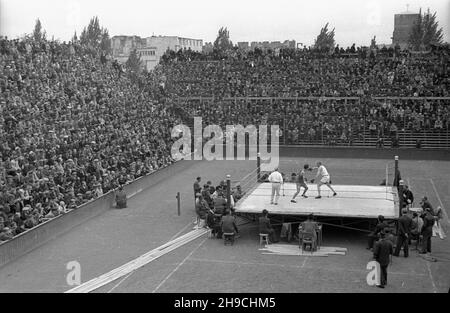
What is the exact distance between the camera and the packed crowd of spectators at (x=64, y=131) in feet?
75.2

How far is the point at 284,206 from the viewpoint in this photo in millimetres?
22562

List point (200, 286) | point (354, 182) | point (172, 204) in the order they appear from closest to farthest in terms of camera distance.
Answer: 1. point (200, 286)
2. point (172, 204)
3. point (354, 182)

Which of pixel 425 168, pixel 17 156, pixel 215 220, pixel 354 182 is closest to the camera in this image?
pixel 215 220

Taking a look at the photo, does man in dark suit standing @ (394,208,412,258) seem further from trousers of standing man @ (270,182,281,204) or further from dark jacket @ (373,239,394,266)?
trousers of standing man @ (270,182,281,204)

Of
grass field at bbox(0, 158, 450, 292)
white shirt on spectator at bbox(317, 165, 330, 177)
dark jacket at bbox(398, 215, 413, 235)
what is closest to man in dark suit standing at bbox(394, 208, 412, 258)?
dark jacket at bbox(398, 215, 413, 235)

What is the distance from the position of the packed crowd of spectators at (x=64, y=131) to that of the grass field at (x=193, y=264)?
5.24ft

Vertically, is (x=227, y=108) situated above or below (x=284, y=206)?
above

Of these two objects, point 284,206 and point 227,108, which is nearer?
point 284,206

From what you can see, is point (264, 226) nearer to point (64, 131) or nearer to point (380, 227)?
point (380, 227)

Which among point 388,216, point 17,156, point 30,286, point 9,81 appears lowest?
point 30,286

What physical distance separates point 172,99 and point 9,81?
19.1 meters

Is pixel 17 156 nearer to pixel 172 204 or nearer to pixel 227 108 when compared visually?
pixel 172 204

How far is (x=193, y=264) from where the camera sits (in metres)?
19.1

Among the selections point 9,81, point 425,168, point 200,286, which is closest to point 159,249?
point 200,286
